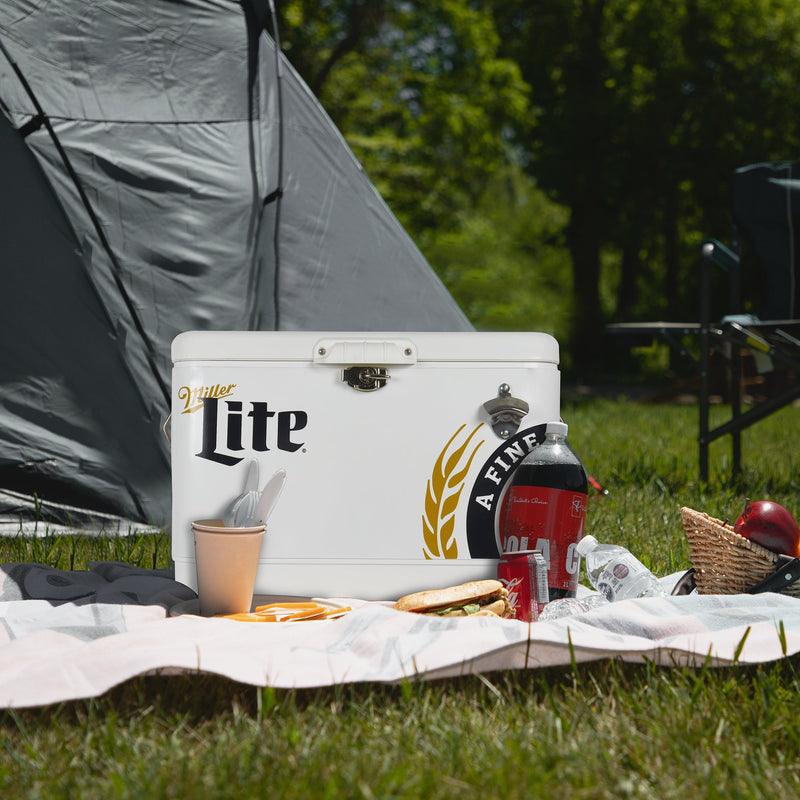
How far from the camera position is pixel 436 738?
1124mm

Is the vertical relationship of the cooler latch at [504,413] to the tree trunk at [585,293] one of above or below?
below

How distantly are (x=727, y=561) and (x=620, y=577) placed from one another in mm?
208

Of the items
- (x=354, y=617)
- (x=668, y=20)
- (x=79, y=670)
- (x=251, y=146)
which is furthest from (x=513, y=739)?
(x=668, y=20)

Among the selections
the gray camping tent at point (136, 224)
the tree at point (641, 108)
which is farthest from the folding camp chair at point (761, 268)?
the tree at point (641, 108)

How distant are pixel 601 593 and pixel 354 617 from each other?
58 centimetres

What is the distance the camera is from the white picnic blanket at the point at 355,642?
1230mm

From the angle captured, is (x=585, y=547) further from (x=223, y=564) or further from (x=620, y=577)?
(x=223, y=564)

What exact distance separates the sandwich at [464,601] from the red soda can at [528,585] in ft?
0.06

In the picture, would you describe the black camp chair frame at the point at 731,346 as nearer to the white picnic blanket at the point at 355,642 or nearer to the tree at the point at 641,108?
the white picnic blanket at the point at 355,642

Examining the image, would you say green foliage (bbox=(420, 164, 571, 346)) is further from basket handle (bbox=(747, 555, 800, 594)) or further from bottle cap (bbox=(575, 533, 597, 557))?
basket handle (bbox=(747, 555, 800, 594))

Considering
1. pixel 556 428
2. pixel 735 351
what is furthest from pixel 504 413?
pixel 735 351

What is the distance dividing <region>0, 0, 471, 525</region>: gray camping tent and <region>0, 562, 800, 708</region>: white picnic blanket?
2.91 feet

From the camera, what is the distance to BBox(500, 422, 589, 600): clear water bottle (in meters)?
1.69

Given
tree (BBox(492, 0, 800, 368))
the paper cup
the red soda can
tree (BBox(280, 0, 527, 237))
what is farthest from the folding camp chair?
tree (BBox(492, 0, 800, 368))
